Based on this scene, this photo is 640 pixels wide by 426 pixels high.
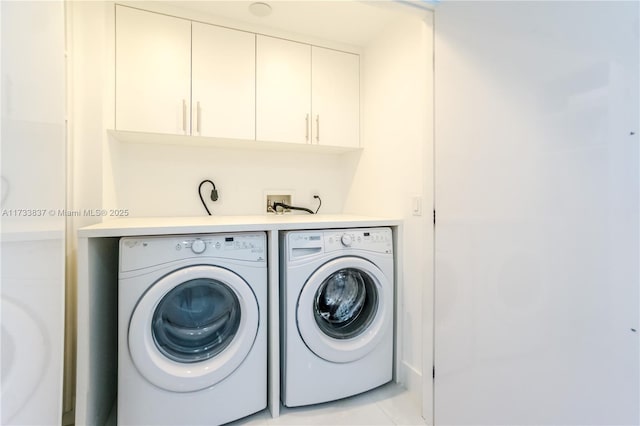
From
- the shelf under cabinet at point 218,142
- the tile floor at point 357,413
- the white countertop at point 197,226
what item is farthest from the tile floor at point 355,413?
the shelf under cabinet at point 218,142

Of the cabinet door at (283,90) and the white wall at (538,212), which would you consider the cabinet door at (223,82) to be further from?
the white wall at (538,212)

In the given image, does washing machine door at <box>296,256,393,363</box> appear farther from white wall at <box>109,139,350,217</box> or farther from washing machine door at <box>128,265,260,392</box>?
white wall at <box>109,139,350,217</box>

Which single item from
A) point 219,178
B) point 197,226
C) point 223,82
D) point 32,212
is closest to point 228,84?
point 223,82

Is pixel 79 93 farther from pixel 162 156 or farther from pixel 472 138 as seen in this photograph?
pixel 472 138

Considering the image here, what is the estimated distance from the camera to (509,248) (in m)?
1.02

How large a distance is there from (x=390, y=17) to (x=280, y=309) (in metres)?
1.87

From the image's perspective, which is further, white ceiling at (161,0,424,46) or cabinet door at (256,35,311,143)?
cabinet door at (256,35,311,143)

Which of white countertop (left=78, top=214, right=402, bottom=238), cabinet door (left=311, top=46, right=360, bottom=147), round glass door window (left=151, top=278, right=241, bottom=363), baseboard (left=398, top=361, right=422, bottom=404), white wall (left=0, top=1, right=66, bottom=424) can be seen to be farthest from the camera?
cabinet door (left=311, top=46, right=360, bottom=147)

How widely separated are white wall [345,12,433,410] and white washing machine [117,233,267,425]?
2.68 feet

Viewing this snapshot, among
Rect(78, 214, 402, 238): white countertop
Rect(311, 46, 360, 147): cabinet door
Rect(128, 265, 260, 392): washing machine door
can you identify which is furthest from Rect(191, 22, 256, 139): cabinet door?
Rect(128, 265, 260, 392): washing machine door

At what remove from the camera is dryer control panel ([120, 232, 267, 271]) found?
1.24 metres

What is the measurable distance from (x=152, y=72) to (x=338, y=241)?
1435mm

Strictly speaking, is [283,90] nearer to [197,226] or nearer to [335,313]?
[197,226]

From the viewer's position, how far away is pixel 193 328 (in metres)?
1.44
